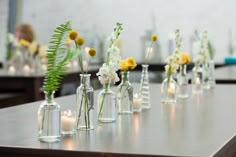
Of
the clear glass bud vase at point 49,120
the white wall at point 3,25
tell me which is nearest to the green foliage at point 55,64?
the clear glass bud vase at point 49,120

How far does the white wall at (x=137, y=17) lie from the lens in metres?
8.02

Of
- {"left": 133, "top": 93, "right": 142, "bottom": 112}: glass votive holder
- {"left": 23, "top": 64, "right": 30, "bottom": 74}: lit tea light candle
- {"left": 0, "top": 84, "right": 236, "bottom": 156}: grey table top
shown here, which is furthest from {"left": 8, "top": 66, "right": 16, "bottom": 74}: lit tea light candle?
{"left": 133, "top": 93, "right": 142, "bottom": 112}: glass votive holder

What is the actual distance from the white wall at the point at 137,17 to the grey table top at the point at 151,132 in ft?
16.6

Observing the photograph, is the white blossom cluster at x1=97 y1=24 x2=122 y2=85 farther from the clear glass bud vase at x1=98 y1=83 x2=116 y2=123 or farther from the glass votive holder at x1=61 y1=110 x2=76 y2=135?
the glass votive holder at x1=61 y1=110 x2=76 y2=135

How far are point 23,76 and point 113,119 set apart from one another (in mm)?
3258

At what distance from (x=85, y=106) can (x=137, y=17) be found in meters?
6.16

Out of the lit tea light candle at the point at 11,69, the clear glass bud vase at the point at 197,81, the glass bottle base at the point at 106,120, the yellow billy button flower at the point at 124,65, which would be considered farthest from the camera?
the lit tea light candle at the point at 11,69

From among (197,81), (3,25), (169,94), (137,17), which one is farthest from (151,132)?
(3,25)

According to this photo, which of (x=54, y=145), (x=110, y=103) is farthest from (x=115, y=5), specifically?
(x=54, y=145)

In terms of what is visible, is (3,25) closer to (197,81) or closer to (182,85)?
(197,81)

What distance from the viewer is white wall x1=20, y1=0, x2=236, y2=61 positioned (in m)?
8.02

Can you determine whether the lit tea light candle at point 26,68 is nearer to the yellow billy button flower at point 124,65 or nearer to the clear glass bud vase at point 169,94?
the clear glass bud vase at point 169,94

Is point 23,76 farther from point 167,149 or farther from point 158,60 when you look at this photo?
point 167,149

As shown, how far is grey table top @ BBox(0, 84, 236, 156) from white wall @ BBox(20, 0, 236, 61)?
5.06 meters
